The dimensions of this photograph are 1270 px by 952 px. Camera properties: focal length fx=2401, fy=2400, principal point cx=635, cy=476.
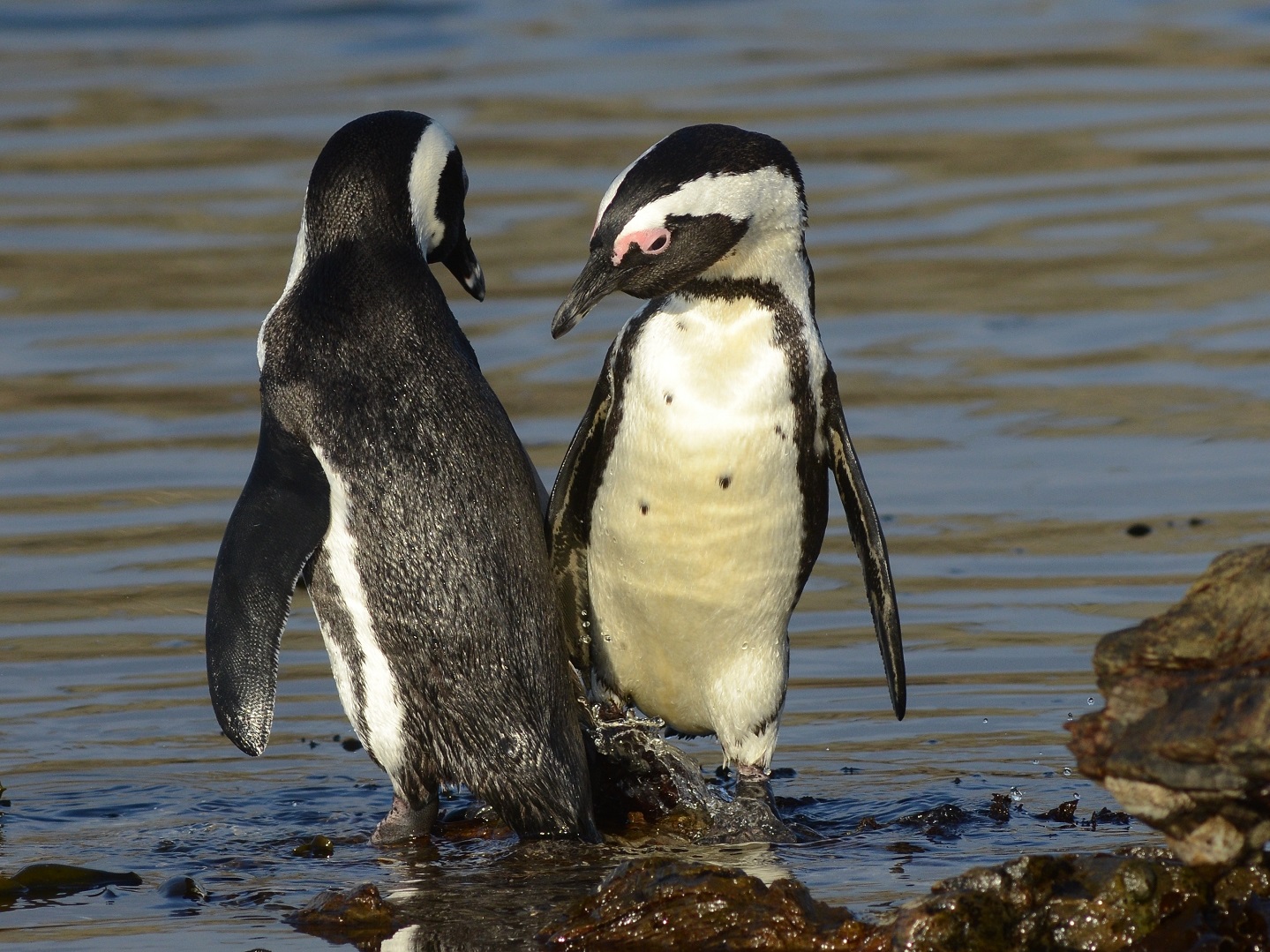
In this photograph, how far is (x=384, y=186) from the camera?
5668 millimetres

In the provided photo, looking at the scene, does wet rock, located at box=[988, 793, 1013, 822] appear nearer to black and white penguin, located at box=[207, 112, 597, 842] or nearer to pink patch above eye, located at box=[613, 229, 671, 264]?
black and white penguin, located at box=[207, 112, 597, 842]

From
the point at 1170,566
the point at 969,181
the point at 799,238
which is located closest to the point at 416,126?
the point at 799,238

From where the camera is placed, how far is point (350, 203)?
5.67 meters

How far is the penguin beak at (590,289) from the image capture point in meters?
5.38

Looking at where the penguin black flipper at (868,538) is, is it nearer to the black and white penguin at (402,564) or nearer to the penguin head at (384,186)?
the black and white penguin at (402,564)

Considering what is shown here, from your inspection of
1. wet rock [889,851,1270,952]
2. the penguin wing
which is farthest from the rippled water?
the penguin wing

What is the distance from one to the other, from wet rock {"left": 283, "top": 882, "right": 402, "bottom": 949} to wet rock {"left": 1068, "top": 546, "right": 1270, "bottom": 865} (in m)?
1.44

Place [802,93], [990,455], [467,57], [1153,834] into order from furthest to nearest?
1. [467,57]
2. [802,93]
3. [990,455]
4. [1153,834]

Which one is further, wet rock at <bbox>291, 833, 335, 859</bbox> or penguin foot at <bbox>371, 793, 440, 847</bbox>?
penguin foot at <bbox>371, 793, 440, 847</bbox>

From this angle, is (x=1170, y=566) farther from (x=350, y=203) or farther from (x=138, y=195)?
(x=138, y=195)

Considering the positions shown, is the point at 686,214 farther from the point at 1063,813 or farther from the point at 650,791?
the point at 1063,813

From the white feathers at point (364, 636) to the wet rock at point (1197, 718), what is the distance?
1.80 meters

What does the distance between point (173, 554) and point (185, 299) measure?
4.58 m

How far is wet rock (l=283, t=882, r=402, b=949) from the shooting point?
15.3ft
